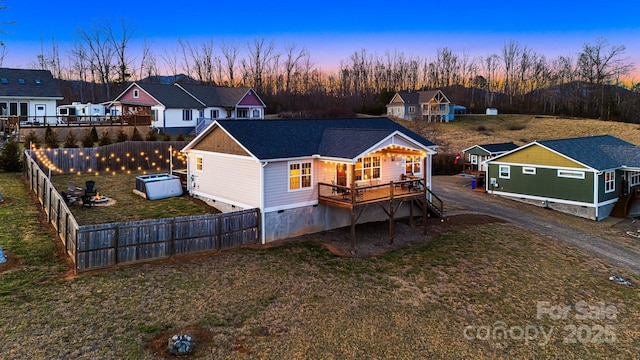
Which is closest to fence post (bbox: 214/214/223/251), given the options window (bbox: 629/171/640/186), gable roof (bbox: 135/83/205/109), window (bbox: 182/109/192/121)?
window (bbox: 629/171/640/186)

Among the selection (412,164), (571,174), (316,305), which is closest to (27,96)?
(412,164)

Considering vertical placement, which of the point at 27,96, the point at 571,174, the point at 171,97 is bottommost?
the point at 571,174

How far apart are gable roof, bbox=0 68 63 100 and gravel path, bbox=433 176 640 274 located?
117 feet

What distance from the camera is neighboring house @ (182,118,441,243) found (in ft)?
60.3

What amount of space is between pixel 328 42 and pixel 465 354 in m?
60.4

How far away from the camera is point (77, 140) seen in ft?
121

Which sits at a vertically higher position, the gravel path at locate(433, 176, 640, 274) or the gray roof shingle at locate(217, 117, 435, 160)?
the gray roof shingle at locate(217, 117, 435, 160)

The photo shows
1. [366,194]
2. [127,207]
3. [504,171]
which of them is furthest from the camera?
[504,171]

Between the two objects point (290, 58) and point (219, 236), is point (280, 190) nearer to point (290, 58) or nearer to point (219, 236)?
point (219, 236)

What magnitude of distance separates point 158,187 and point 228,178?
5200mm

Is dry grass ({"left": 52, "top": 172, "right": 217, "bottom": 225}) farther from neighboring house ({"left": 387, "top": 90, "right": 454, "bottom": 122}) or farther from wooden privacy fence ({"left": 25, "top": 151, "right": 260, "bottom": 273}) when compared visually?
neighboring house ({"left": 387, "top": 90, "right": 454, "bottom": 122})

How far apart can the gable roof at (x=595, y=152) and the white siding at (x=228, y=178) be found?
19.4 m

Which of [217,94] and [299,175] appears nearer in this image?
[299,175]

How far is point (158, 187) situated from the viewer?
23234mm
